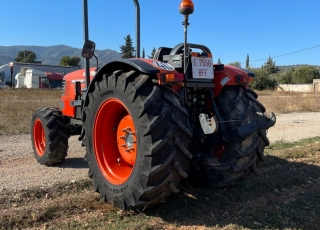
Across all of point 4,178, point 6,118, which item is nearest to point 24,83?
point 6,118

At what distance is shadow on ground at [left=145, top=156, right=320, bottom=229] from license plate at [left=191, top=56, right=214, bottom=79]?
1371mm

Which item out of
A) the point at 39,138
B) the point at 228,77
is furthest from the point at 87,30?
the point at 39,138

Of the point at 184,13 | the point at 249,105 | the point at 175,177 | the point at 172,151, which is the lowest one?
the point at 175,177

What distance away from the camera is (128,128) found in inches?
144

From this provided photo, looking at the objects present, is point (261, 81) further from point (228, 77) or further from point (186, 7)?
point (186, 7)

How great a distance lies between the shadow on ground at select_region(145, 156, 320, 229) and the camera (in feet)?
11.0

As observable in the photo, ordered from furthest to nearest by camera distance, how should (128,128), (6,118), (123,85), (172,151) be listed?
(6,118), (128,128), (123,85), (172,151)

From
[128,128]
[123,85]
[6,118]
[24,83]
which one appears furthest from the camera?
[24,83]

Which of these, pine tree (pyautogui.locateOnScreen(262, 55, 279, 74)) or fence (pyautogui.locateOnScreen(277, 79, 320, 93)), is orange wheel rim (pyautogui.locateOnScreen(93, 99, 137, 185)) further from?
pine tree (pyautogui.locateOnScreen(262, 55, 279, 74))

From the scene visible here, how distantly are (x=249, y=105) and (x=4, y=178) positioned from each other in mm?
3648

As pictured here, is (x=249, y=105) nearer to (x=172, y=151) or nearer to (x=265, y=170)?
(x=172, y=151)

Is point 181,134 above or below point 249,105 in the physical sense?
below

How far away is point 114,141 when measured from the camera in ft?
13.0

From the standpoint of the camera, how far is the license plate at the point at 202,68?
3.76 m
